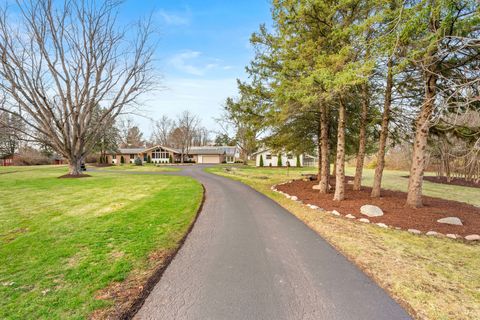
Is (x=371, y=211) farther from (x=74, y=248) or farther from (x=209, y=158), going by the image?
(x=209, y=158)

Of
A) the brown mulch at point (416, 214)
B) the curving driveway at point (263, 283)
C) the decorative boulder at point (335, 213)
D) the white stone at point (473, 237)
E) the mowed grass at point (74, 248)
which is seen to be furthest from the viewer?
the decorative boulder at point (335, 213)

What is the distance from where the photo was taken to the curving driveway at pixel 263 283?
8.41ft

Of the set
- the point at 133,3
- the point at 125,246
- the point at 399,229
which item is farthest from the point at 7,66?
the point at 399,229

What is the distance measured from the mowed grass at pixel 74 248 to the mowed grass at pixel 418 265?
145 inches

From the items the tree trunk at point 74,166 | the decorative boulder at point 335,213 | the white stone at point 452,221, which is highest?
the tree trunk at point 74,166

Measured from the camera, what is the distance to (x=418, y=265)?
372 centimetres

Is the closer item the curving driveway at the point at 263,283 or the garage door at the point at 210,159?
the curving driveway at the point at 263,283

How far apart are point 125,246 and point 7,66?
20815 mm

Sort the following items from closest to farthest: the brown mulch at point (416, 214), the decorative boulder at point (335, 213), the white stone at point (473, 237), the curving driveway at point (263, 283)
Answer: the curving driveway at point (263, 283) < the white stone at point (473, 237) < the brown mulch at point (416, 214) < the decorative boulder at point (335, 213)

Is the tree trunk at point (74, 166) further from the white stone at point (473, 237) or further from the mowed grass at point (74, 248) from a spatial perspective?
the white stone at point (473, 237)

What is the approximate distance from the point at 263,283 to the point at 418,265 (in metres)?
2.78

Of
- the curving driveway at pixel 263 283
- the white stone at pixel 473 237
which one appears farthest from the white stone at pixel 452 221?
the curving driveway at pixel 263 283

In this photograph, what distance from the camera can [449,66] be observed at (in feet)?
22.4

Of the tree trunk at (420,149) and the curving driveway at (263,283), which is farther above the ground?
the tree trunk at (420,149)
